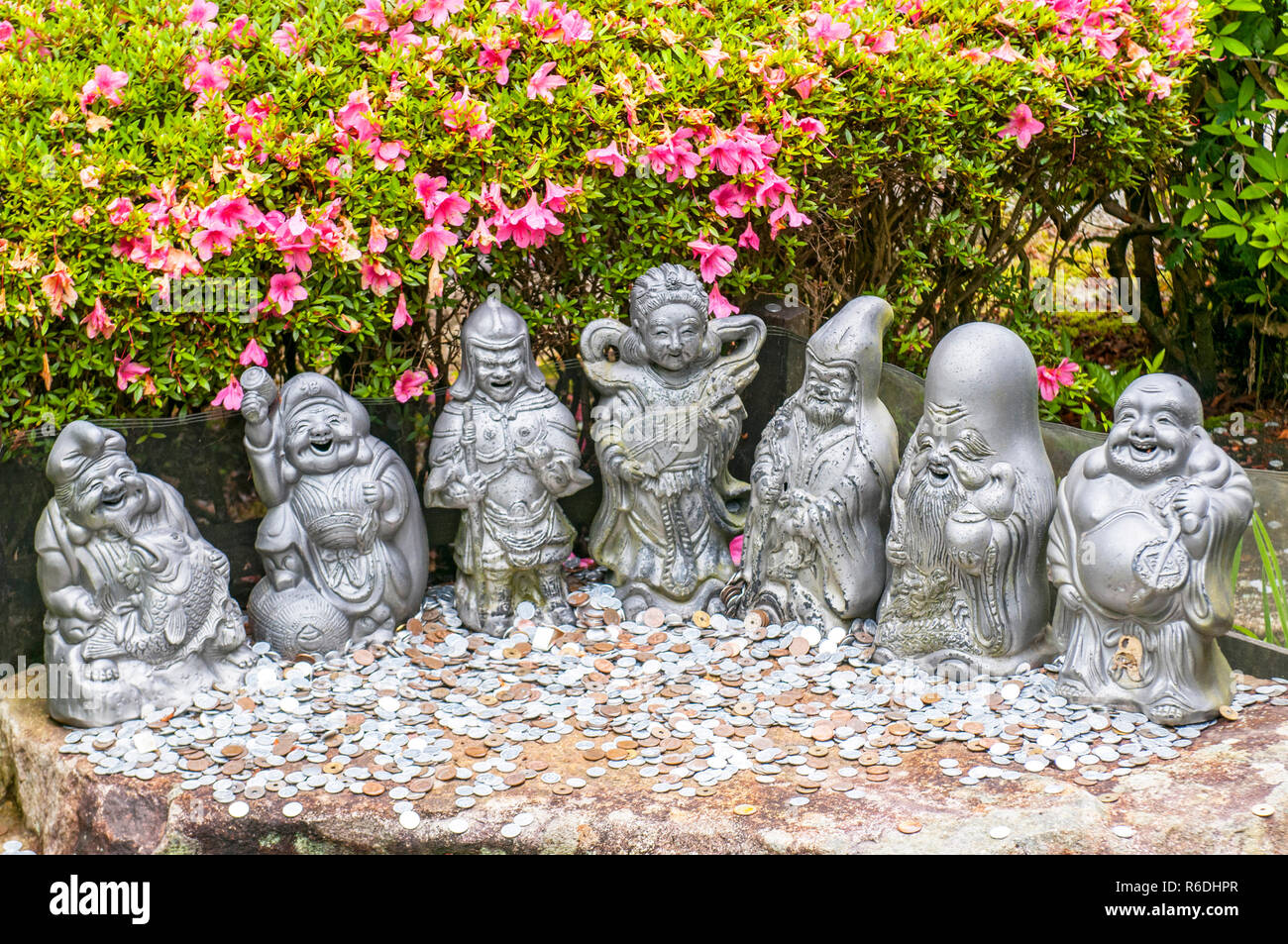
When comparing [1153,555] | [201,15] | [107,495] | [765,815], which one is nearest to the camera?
[765,815]

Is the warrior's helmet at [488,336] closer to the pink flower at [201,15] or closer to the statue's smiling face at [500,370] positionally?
the statue's smiling face at [500,370]

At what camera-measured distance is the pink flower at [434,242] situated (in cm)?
448

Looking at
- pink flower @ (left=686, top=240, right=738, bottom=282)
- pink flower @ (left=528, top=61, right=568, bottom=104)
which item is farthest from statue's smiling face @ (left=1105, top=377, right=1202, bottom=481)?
pink flower @ (left=528, top=61, right=568, bottom=104)

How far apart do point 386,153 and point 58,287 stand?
109cm

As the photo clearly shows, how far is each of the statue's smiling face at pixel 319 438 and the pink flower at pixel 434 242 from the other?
592 mm

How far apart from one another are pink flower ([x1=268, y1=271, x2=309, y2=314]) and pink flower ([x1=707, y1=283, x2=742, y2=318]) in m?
1.41

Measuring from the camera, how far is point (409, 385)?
480cm

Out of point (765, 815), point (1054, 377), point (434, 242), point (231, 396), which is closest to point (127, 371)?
point (231, 396)

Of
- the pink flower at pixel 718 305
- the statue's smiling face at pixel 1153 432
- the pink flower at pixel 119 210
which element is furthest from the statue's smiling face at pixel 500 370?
the statue's smiling face at pixel 1153 432

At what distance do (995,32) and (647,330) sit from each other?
173cm

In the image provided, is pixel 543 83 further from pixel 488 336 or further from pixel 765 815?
pixel 765 815

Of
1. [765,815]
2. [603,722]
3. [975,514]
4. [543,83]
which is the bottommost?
[765,815]

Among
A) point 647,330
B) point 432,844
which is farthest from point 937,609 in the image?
point 432,844

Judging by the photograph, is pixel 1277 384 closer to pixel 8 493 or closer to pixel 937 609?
pixel 937 609
